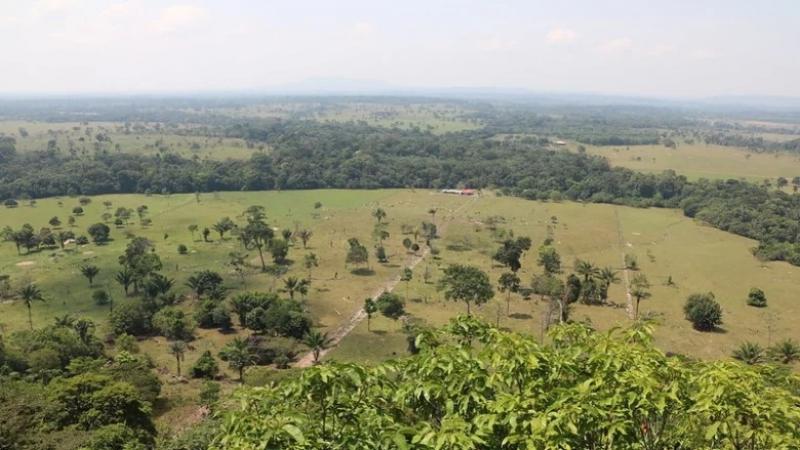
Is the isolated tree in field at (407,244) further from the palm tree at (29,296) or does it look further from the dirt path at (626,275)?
the palm tree at (29,296)

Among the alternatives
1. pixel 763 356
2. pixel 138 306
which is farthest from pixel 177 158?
pixel 763 356

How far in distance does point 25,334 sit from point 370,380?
52751 millimetres

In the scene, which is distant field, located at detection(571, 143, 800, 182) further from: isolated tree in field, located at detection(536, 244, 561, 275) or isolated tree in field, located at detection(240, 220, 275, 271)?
isolated tree in field, located at detection(240, 220, 275, 271)

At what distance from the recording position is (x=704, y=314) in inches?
2319

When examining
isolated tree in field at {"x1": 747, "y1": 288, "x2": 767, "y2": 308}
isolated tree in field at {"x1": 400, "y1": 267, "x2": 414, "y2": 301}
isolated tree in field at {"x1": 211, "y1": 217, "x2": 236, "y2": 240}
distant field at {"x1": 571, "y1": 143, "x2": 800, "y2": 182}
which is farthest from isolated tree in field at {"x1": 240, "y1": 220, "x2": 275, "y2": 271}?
distant field at {"x1": 571, "y1": 143, "x2": 800, "y2": 182}

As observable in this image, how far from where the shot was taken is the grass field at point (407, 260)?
58.3 metres

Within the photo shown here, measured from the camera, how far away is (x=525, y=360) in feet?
29.2

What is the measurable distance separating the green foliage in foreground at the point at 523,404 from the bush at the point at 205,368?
41530mm

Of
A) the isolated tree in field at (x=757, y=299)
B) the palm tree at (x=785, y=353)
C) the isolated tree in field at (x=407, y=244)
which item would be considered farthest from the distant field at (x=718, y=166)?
the palm tree at (x=785, y=353)

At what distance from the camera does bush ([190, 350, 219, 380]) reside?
1859 inches

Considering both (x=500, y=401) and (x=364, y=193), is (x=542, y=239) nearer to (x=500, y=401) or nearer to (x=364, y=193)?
(x=364, y=193)

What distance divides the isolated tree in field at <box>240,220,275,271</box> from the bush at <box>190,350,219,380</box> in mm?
30800

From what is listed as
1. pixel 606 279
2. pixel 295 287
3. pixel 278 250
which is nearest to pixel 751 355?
pixel 606 279

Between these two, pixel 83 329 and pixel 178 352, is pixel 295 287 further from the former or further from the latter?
pixel 83 329
